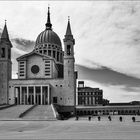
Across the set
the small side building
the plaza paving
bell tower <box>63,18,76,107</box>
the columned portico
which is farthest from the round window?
the small side building

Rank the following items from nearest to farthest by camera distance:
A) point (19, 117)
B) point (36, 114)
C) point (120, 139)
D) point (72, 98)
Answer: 1. point (120, 139)
2. point (19, 117)
3. point (36, 114)
4. point (72, 98)

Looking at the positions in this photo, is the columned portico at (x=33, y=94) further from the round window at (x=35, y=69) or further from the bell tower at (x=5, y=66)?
the round window at (x=35, y=69)

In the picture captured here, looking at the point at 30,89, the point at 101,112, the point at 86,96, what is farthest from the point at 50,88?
the point at 86,96

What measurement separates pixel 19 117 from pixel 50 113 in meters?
7.22

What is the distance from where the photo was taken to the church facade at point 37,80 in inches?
3393

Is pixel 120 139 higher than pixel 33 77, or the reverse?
pixel 33 77

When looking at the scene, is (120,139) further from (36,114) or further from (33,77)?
(33,77)

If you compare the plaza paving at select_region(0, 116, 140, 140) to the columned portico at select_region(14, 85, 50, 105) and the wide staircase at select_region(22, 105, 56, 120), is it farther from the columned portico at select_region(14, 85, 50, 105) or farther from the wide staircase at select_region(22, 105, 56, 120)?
the columned portico at select_region(14, 85, 50, 105)

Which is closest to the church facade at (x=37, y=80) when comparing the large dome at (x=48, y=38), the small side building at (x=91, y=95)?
the large dome at (x=48, y=38)

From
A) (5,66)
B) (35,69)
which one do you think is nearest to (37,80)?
(35,69)

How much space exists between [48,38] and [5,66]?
26673 millimetres

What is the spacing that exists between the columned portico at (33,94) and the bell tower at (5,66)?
126 inches

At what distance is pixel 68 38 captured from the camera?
89.8 m

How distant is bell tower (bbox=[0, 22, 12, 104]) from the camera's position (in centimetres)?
8706
